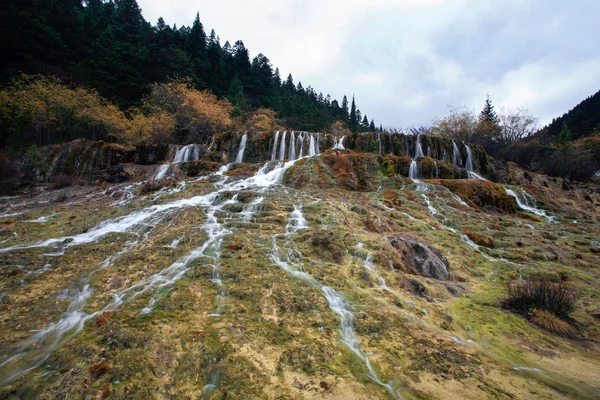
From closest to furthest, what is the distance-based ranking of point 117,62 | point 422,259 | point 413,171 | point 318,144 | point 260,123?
point 422,259
point 413,171
point 318,144
point 117,62
point 260,123

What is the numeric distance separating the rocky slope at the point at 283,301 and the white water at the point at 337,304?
3cm

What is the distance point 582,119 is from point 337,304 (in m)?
74.6

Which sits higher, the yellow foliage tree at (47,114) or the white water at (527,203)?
the yellow foliage tree at (47,114)

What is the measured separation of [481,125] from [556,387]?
47.5m

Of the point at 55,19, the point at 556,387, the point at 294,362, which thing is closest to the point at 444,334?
the point at 556,387

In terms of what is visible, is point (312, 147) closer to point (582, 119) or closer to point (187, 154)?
point (187, 154)

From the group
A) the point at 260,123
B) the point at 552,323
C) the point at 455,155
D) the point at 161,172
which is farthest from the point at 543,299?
the point at 260,123

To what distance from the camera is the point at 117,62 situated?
37156 mm

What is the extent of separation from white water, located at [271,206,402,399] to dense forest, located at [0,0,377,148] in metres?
29.3

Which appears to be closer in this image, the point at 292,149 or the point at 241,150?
the point at 241,150

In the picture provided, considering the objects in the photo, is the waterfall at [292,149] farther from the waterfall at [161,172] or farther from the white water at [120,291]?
the white water at [120,291]

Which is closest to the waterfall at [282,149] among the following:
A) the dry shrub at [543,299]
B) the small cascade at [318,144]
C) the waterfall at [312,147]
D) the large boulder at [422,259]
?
the waterfall at [312,147]

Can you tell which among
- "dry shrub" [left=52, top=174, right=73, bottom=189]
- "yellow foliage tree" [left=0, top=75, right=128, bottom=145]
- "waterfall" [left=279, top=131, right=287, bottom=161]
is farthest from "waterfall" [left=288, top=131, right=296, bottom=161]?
"yellow foliage tree" [left=0, top=75, right=128, bottom=145]

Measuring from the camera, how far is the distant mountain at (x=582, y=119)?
46.3 meters
